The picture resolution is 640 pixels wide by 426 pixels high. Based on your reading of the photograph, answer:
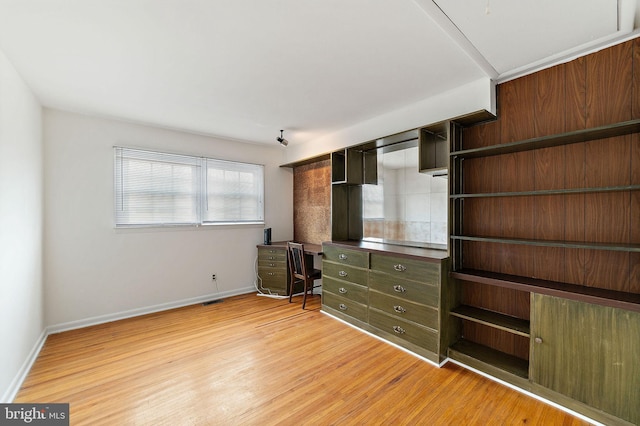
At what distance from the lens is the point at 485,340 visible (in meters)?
2.52

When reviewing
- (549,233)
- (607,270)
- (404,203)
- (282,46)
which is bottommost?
(607,270)

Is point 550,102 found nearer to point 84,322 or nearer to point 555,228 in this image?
point 555,228

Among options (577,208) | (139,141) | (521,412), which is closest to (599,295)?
(577,208)

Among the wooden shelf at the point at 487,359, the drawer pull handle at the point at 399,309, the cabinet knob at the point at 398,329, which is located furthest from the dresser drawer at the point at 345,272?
the wooden shelf at the point at 487,359

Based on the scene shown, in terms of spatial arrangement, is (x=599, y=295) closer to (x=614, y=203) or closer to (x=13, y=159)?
(x=614, y=203)

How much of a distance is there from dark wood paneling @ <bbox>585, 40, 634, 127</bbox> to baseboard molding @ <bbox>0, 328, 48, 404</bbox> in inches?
183

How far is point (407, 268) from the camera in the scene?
8.76 feet

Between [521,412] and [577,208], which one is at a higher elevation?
[577,208]

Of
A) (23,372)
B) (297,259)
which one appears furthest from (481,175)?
(23,372)

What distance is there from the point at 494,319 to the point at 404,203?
146 cm

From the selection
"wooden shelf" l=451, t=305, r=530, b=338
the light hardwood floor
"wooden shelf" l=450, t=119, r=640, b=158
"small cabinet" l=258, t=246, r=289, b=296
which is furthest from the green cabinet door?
"small cabinet" l=258, t=246, r=289, b=296

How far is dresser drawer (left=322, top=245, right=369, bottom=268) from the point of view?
10.3ft

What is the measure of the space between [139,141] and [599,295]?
4.89m

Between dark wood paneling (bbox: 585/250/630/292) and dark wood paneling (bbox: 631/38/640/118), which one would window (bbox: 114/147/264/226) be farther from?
dark wood paneling (bbox: 631/38/640/118)
